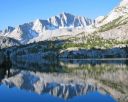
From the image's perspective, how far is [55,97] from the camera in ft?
321

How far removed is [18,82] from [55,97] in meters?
56.4

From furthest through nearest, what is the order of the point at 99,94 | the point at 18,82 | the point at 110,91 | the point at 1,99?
the point at 18,82 < the point at 110,91 < the point at 99,94 < the point at 1,99

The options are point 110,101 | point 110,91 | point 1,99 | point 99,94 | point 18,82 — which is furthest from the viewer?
point 18,82

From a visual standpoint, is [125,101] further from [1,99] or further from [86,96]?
[1,99]

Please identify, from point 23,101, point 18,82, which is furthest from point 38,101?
point 18,82

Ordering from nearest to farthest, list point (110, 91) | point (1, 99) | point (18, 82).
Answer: point (1, 99)
point (110, 91)
point (18, 82)

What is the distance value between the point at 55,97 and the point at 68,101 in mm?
9551

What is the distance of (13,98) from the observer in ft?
320

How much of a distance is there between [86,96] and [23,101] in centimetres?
1739

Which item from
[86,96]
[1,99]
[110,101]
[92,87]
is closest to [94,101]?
[110,101]

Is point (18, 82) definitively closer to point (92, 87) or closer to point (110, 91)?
point (92, 87)

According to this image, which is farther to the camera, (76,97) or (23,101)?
(76,97)

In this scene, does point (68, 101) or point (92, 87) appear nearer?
point (68, 101)

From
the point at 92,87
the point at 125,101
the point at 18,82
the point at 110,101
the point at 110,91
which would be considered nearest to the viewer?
the point at 125,101
